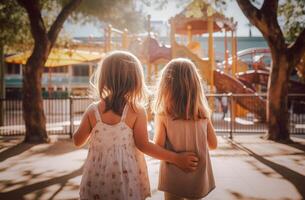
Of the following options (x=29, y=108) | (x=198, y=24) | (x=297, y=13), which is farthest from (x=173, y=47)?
(x=29, y=108)

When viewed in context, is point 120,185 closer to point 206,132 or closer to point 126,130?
point 126,130

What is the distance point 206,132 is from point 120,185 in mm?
809

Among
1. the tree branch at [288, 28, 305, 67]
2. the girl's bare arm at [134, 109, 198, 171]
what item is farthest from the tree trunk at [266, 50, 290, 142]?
the girl's bare arm at [134, 109, 198, 171]

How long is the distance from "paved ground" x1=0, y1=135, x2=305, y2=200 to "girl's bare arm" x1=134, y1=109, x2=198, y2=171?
2.49m

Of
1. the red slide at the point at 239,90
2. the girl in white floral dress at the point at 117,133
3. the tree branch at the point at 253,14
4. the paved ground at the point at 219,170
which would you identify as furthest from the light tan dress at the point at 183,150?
the red slide at the point at 239,90

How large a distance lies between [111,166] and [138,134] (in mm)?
296

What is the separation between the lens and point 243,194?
534 centimetres

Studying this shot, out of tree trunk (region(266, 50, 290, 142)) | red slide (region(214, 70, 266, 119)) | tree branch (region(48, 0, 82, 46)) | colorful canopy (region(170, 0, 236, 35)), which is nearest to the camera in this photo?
tree trunk (region(266, 50, 290, 142))

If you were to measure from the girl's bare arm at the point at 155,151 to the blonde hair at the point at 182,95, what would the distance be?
245 millimetres

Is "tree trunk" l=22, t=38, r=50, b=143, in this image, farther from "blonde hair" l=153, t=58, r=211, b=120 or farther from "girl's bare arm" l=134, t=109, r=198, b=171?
"girl's bare arm" l=134, t=109, r=198, b=171

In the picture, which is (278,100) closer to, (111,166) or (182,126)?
(182,126)

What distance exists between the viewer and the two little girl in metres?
2.69

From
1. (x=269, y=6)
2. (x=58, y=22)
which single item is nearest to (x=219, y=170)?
(x=269, y=6)

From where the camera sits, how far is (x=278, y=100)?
34.5 feet
